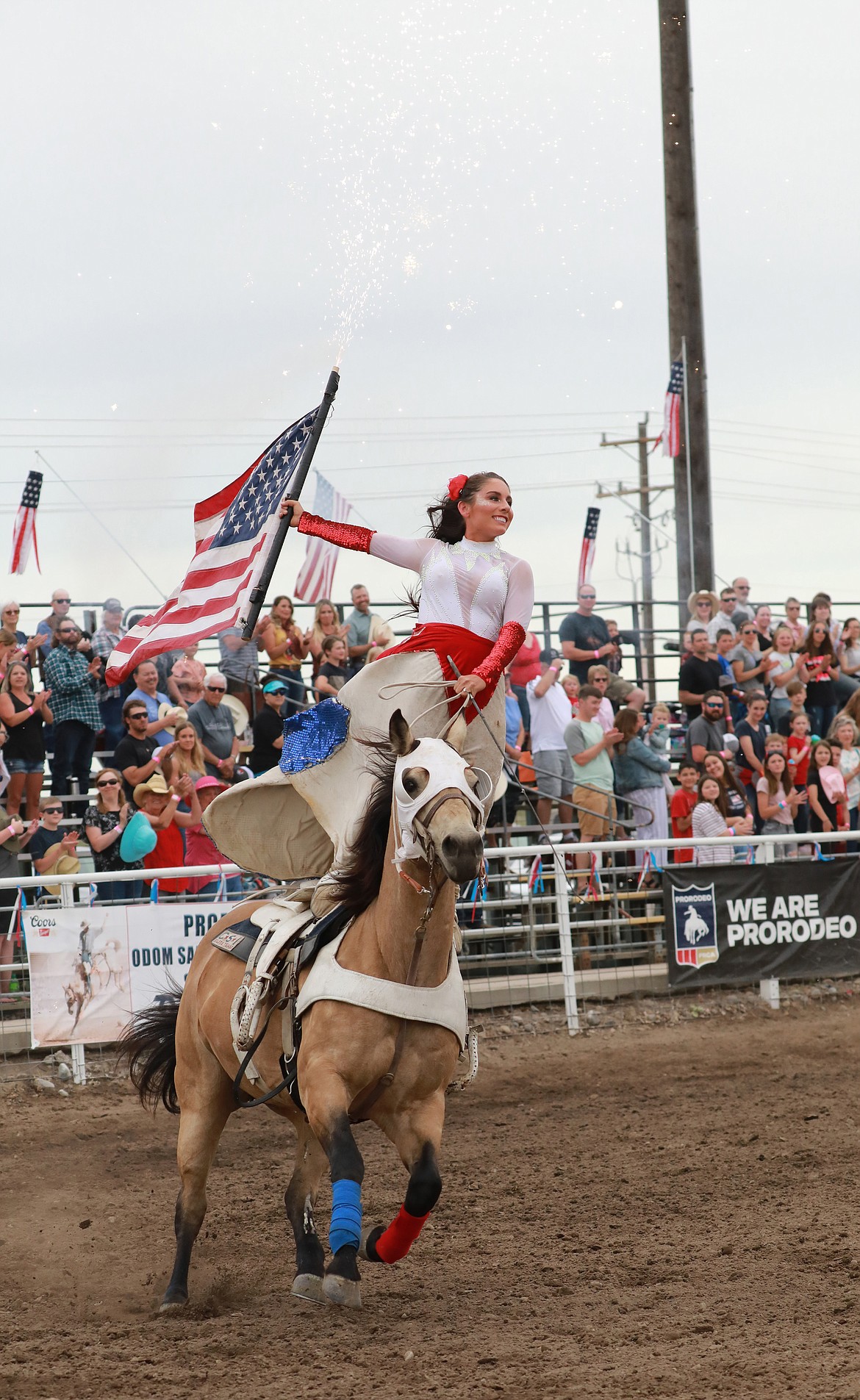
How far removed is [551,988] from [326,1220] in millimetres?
4537

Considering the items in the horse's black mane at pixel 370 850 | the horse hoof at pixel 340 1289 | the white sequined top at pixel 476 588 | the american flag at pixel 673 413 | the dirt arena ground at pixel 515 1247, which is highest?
the american flag at pixel 673 413

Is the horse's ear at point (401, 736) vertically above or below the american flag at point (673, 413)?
below

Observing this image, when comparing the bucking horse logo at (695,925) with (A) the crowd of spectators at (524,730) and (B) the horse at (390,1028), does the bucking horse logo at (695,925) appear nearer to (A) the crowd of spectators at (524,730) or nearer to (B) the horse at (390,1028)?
(A) the crowd of spectators at (524,730)

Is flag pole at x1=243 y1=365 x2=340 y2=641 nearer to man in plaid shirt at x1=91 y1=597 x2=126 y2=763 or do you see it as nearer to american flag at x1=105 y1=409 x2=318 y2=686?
american flag at x1=105 y1=409 x2=318 y2=686

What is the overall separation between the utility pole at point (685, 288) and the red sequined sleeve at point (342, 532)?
404 inches

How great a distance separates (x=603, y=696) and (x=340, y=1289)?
893 centimetres

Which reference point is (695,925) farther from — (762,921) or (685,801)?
(685,801)

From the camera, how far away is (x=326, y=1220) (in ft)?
21.6

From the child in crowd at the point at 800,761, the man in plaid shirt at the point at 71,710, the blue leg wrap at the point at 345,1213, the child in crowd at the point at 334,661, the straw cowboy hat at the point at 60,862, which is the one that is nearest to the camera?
the blue leg wrap at the point at 345,1213

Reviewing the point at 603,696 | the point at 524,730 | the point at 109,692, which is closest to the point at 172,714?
the point at 109,692

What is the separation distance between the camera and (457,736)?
15.5 feet

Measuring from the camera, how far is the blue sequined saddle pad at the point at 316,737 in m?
5.53

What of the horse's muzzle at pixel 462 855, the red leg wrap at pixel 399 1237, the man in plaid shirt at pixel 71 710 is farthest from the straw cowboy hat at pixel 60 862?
the horse's muzzle at pixel 462 855

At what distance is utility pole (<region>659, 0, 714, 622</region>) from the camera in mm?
14703
